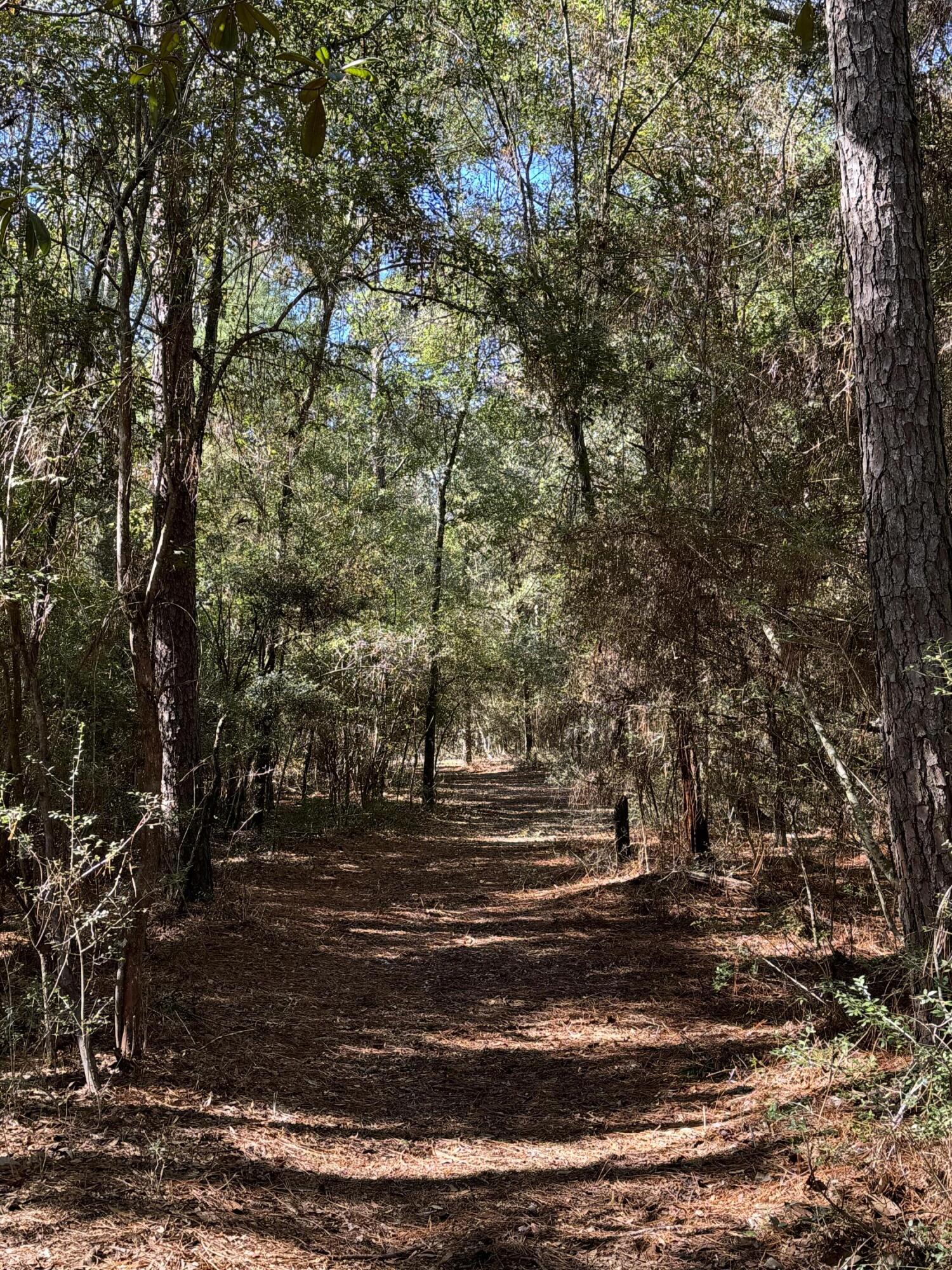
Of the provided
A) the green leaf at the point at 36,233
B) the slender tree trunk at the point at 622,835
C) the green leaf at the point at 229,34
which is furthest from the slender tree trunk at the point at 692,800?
the green leaf at the point at 229,34

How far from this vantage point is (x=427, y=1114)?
389cm

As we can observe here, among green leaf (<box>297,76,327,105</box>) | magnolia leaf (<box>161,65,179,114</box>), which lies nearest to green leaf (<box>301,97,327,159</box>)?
green leaf (<box>297,76,327,105</box>)

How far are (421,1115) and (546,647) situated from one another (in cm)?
810

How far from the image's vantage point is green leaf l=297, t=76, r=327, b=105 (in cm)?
173

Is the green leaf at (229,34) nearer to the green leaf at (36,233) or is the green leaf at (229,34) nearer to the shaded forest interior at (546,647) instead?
the shaded forest interior at (546,647)

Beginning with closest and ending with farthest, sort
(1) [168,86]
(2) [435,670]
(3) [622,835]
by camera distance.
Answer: (1) [168,86], (3) [622,835], (2) [435,670]

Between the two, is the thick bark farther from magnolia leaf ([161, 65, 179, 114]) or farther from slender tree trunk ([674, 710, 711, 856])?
slender tree trunk ([674, 710, 711, 856])

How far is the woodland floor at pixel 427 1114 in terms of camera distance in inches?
107

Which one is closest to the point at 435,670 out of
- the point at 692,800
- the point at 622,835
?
the point at 622,835

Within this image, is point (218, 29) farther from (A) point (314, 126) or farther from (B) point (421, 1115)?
(B) point (421, 1115)

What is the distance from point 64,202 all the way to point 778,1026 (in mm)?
5736

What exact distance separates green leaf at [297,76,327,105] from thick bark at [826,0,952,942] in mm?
2690

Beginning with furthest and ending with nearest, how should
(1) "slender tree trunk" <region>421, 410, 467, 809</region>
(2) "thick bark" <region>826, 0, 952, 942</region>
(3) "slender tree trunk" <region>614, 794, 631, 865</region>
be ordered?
1. (1) "slender tree trunk" <region>421, 410, 467, 809</region>
2. (3) "slender tree trunk" <region>614, 794, 631, 865</region>
3. (2) "thick bark" <region>826, 0, 952, 942</region>

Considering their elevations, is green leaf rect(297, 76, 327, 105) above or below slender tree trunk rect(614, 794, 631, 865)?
above
